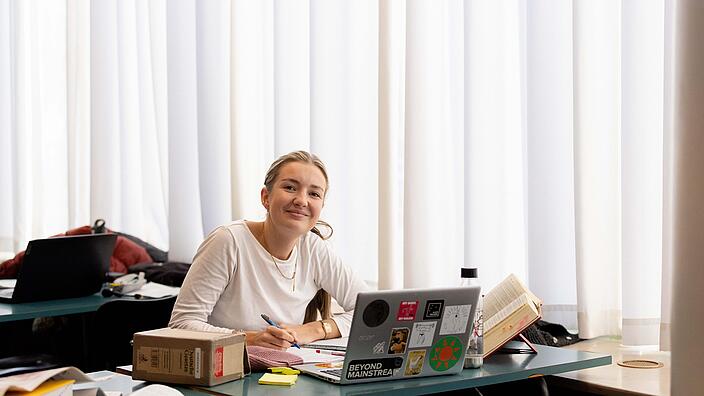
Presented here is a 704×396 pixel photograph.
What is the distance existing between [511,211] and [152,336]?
1.55 metres

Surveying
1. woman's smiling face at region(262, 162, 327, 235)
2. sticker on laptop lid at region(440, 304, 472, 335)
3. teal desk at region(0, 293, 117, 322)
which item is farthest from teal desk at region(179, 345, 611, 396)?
teal desk at region(0, 293, 117, 322)

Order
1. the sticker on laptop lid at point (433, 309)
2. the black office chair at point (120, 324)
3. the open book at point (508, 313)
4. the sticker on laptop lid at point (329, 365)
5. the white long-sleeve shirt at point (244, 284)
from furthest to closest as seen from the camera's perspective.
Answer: the black office chair at point (120, 324) < the white long-sleeve shirt at point (244, 284) < the open book at point (508, 313) < the sticker on laptop lid at point (329, 365) < the sticker on laptop lid at point (433, 309)

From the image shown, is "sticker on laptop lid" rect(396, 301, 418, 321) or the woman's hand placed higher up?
"sticker on laptop lid" rect(396, 301, 418, 321)

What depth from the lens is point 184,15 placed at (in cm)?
488

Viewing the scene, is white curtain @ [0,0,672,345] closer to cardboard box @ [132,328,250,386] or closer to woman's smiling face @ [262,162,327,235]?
woman's smiling face @ [262,162,327,235]

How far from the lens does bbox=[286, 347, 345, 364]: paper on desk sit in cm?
254

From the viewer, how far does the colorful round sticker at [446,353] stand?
94.5 inches

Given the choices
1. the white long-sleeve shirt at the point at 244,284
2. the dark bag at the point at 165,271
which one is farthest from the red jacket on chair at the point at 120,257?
the white long-sleeve shirt at the point at 244,284

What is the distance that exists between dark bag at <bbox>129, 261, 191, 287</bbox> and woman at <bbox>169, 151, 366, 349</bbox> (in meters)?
1.54

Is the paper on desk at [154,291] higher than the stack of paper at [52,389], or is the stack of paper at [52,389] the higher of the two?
the stack of paper at [52,389]

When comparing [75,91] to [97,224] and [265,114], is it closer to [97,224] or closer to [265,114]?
[97,224]

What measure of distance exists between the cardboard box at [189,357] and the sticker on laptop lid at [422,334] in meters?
0.41

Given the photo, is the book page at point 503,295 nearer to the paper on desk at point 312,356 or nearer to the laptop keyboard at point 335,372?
the paper on desk at point 312,356

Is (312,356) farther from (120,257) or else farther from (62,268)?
(120,257)
